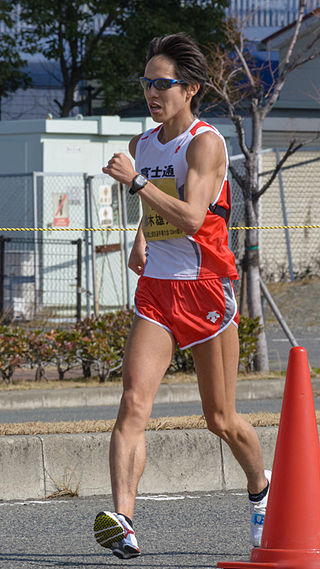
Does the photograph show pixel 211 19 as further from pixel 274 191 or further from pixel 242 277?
pixel 242 277

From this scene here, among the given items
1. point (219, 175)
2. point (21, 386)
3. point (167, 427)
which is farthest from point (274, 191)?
point (219, 175)

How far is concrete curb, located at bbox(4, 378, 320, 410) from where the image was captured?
10148mm

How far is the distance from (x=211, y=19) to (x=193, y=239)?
1057 inches

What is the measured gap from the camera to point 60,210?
18266 mm

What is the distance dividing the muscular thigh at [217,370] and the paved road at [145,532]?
651mm

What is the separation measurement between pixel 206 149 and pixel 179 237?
0.39 meters

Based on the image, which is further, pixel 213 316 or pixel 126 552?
pixel 213 316

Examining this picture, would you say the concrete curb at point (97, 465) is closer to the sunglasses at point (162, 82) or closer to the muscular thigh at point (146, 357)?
the muscular thigh at point (146, 357)

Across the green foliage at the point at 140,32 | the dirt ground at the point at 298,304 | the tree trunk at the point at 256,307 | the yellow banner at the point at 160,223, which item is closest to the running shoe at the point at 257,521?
the yellow banner at the point at 160,223

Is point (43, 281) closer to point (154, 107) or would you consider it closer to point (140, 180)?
point (154, 107)

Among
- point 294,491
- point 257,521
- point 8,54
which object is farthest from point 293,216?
point 294,491

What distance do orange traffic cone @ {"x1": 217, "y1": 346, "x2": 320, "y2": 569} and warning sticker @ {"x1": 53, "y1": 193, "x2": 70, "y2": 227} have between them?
14.2m

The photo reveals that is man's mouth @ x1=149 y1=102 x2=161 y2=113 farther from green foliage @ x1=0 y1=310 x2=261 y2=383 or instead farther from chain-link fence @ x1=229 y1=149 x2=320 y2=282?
chain-link fence @ x1=229 y1=149 x2=320 y2=282

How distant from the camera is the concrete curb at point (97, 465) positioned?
593cm
